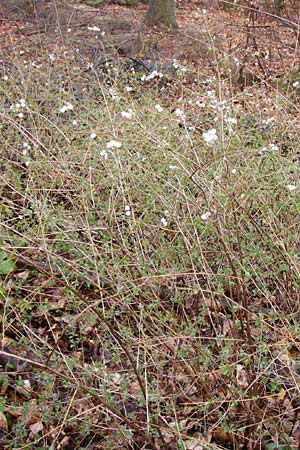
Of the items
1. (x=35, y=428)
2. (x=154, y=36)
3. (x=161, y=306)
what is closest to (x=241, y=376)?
(x=161, y=306)

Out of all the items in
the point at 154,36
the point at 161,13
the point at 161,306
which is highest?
the point at 161,306

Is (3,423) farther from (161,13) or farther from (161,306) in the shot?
(161,13)

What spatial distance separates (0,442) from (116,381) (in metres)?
0.56

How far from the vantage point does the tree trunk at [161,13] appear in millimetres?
13250

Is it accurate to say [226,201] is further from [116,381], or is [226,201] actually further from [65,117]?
[65,117]

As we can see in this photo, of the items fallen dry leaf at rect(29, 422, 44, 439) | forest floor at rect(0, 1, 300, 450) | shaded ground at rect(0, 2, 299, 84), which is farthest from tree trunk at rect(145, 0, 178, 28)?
fallen dry leaf at rect(29, 422, 44, 439)

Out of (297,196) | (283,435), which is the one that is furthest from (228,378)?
(297,196)

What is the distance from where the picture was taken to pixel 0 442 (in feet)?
8.11

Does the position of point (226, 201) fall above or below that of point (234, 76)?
above

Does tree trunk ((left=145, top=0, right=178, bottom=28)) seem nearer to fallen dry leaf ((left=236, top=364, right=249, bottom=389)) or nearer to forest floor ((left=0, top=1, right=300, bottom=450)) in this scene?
forest floor ((left=0, top=1, right=300, bottom=450))

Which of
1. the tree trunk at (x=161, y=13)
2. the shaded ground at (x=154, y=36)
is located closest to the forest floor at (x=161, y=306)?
the shaded ground at (x=154, y=36)

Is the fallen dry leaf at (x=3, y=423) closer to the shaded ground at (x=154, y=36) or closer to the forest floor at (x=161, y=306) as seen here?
the forest floor at (x=161, y=306)

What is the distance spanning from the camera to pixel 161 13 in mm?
13289

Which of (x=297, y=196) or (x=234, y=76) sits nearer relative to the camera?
(x=297, y=196)
